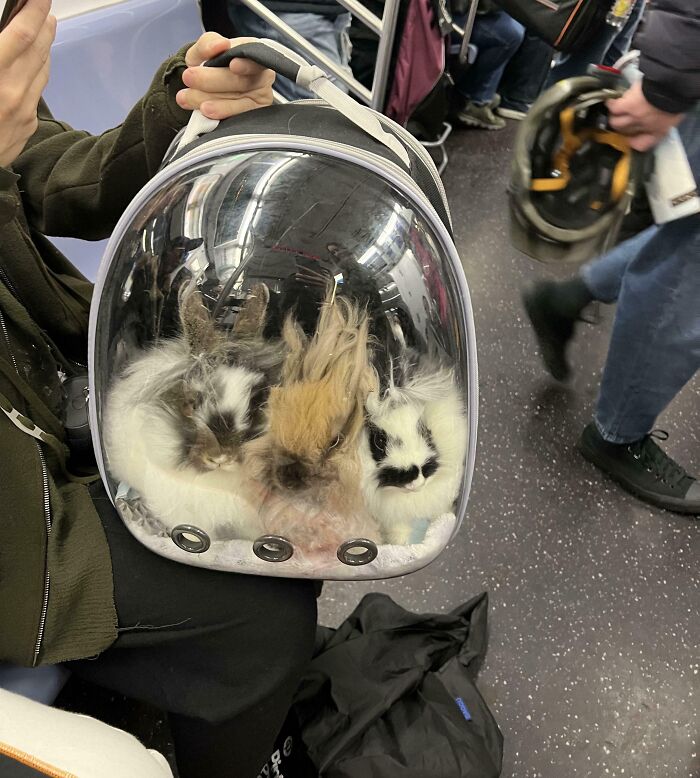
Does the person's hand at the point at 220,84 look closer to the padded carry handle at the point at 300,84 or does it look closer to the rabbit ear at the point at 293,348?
the padded carry handle at the point at 300,84

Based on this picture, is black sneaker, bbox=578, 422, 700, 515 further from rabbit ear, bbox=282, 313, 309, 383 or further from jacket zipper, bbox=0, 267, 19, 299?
jacket zipper, bbox=0, 267, 19, 299

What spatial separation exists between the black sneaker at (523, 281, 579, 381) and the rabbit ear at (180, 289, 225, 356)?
2.78ft

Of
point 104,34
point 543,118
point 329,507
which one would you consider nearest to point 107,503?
point 329,507

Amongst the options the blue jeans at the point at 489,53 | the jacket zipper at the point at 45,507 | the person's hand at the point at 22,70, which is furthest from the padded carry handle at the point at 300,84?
the blue jeans at the point at 489,53

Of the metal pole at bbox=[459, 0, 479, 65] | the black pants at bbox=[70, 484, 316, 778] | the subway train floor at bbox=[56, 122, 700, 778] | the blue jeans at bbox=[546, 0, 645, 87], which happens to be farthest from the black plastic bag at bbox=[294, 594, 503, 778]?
the metal pole at bbox=[459, 0, 479, 65]

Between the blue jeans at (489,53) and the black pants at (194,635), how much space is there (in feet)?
4.97

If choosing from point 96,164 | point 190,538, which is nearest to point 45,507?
point 190,538

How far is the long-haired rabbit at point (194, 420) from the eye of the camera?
0.44 m

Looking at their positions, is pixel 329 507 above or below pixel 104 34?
below

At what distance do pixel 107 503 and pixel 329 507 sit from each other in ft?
0.66

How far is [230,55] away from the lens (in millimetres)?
461

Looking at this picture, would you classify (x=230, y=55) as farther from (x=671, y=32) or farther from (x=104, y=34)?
(x=104, y=34)

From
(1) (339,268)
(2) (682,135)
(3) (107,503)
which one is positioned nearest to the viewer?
(1) (339,268)

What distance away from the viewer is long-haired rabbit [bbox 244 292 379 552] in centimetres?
44
